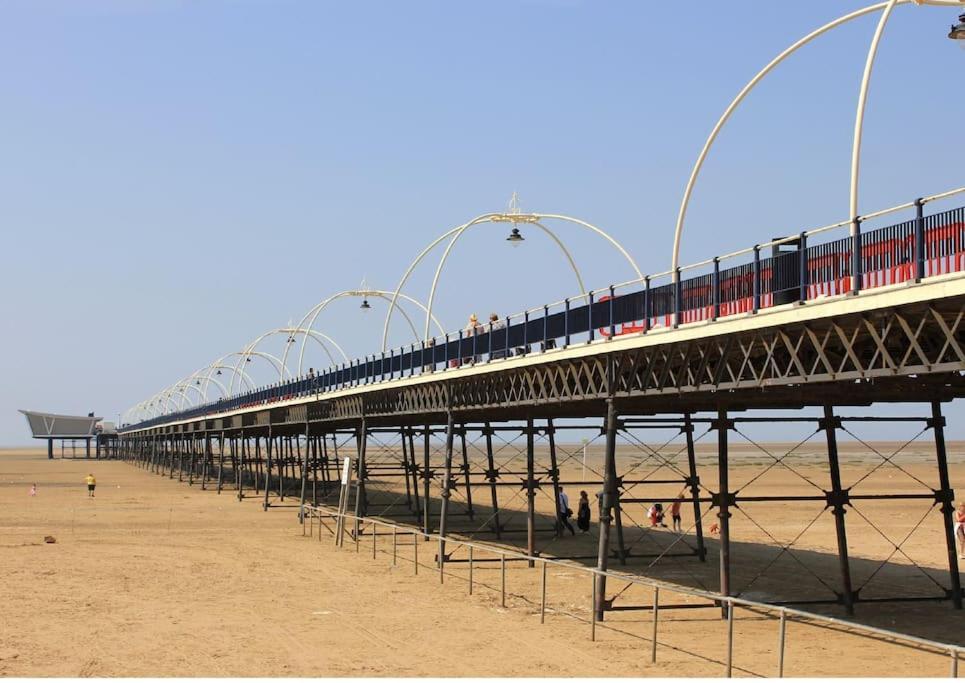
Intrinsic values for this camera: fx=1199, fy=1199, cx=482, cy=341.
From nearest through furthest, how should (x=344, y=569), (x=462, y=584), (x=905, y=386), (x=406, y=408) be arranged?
(x=905, y=386) → (x=462, y=584) → (x=344, y=569) → (x=406, y=408)

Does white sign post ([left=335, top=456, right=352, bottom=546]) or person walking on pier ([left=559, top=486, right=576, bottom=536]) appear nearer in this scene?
white sign post ([left=335, top=456, right=352, bottom=546])

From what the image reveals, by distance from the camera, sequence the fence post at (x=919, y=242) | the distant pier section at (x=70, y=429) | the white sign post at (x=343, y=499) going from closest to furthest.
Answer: the fence post at (x=919, y=242) → the white sign post at (x=343, y=499) → the distant pier section at (x=70, y=429)

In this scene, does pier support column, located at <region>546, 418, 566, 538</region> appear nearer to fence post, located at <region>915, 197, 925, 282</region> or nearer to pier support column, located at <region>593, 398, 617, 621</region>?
pier support column, located at <region>593, 398, 617, 621</region>

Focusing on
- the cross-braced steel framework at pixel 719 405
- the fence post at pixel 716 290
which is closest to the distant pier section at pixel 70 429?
the cross-braced steel framework at pixel 719 405

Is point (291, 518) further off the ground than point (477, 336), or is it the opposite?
point (477, 336)

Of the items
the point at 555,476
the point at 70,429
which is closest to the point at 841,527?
the point at 555,476

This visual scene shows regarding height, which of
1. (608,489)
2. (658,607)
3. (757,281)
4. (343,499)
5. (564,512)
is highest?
(757,281)

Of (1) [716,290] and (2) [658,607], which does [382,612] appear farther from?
(1) [716,290]

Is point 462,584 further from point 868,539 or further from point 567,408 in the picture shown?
point 868,539

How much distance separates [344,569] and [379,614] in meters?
8.23

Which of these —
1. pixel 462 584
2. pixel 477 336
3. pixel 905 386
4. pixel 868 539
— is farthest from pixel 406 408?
pixel 905 386

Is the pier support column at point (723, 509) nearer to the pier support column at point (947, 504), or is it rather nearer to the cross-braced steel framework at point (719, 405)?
the cross-braced steel framework at point (719, 405)

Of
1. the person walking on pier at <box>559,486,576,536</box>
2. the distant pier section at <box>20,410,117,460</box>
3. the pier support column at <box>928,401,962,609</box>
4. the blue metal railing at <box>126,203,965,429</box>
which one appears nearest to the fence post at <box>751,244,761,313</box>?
the blue metal railing at <box>126,203,965,429</box>

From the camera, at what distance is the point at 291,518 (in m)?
53.3
